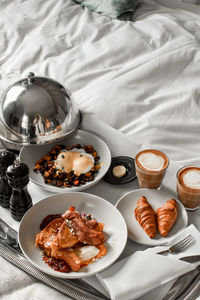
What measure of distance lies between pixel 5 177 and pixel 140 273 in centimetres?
48

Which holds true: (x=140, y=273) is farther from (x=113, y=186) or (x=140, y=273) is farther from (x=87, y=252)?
(x=113, y=186)

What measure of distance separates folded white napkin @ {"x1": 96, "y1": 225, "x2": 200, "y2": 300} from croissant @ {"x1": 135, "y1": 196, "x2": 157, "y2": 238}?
0.06m

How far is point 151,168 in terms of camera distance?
3.80ft

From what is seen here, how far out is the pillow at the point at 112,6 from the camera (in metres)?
2.14

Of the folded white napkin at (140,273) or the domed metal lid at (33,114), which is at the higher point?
the domed metal lid at (33,114)

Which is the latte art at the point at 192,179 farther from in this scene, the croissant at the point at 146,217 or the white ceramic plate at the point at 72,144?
the white ceramic plate at the point at 72,144

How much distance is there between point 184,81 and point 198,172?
0.67m

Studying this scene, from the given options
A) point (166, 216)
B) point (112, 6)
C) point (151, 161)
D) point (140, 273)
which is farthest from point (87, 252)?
point (112, 6)

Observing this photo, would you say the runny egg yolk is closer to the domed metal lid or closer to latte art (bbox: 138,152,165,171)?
the domed metal lid

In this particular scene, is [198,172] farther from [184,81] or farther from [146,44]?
[146,44]

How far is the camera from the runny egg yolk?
1.25 m

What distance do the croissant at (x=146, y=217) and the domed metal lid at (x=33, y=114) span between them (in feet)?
1.21

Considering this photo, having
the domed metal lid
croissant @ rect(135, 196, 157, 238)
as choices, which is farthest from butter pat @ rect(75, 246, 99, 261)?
the domed metal lid

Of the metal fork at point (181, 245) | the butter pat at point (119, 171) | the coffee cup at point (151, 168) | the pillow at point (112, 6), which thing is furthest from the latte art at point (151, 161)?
the pillow at point (112, 6)
